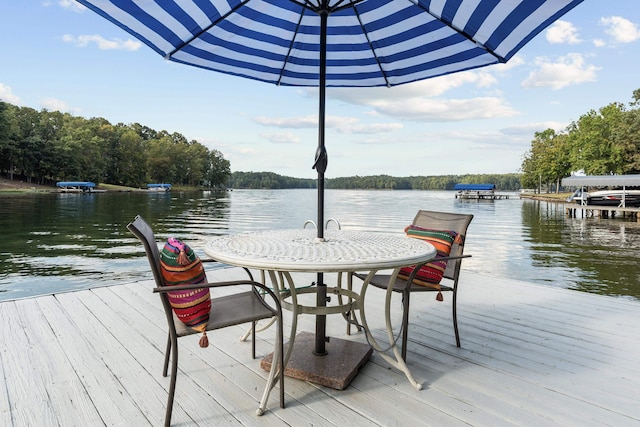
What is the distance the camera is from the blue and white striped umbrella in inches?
80.4

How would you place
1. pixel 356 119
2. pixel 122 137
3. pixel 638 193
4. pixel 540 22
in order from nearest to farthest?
pixel 540 22
pixel 638 193
pixel 356 119
pixel 122 137

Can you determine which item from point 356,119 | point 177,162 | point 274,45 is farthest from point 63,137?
point 274,45

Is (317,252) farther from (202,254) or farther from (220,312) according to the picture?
(202,254)

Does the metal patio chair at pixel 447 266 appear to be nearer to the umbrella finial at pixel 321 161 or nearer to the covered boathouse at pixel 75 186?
the umbrella finial at pixel 321 161

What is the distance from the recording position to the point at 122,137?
6356 cm

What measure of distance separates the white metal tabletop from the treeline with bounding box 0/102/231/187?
55.1m

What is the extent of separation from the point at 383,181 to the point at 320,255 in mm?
86994

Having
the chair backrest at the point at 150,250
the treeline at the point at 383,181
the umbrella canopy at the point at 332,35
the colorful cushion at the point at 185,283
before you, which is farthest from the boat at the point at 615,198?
the treeline at the point at 383,181

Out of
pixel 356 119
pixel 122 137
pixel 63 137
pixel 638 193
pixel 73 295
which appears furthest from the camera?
pixel 122 137

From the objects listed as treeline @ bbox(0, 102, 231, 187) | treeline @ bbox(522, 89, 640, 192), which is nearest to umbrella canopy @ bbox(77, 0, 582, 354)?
treeline @ bbox(522, 89, 640, 192)

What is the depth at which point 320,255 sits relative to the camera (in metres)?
1.72

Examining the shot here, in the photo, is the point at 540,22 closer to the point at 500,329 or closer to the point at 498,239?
the point at 500,329

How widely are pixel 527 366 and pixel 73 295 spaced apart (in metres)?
3.48

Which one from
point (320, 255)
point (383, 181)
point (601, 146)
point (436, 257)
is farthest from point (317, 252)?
point (383, 181)
